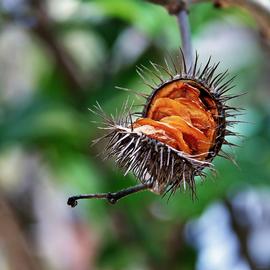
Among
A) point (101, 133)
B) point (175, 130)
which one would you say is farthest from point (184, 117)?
point (101, 133)

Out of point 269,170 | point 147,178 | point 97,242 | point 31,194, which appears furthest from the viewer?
point 31,194

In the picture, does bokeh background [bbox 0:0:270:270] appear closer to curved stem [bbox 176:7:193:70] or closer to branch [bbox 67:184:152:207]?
curved stem [bbox 176:7:193:70]

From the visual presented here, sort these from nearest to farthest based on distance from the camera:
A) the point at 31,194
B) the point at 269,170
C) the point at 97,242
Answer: the point at 269,170, the point at 97,242, the point at 31,194

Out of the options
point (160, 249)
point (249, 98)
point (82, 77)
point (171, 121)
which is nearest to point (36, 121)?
point (82, 77)

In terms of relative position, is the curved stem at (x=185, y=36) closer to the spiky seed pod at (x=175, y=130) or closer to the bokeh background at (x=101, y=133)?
the spiky seed pod at (x=175, y=130)

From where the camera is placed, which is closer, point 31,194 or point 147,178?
point 147,178

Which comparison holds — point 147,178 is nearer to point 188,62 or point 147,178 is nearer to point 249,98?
point 188,62

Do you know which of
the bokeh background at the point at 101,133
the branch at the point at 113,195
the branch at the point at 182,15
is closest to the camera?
the branch at the point at 113,195

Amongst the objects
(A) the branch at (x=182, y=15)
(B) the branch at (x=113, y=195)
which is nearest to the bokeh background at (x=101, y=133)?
(A) the branch at (x=182, y=15)
